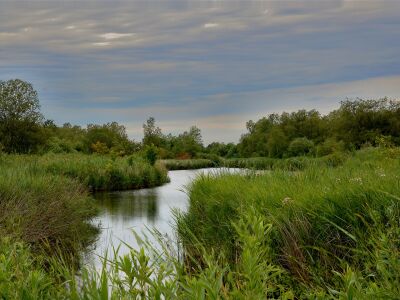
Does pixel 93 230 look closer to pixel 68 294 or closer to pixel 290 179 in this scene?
pixel 290 179

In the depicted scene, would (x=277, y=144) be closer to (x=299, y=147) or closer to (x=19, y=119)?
(x=299, y=147)

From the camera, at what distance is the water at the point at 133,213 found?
11.0 m

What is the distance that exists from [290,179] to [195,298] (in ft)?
22.1

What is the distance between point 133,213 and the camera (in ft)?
52.5

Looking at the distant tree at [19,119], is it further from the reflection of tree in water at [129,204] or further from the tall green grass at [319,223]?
the tall green grass at [319,223]

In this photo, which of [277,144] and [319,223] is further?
[277,144]

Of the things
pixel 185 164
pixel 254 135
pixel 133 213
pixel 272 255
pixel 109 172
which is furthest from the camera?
pixel 254 135

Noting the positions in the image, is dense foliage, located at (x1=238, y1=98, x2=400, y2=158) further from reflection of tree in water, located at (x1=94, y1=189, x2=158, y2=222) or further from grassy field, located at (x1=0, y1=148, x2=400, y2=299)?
grassy field, located at (x1=0, y1=148, x2=400, y2=299)

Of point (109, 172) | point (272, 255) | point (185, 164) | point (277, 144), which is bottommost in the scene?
point (272, 255)

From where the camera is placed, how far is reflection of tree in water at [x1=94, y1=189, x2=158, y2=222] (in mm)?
15609

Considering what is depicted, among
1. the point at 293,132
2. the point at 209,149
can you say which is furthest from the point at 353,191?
the point at 209,149

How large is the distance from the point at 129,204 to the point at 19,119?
26.8 meters

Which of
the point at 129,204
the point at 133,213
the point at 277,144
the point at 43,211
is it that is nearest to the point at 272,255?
the point at 43,211

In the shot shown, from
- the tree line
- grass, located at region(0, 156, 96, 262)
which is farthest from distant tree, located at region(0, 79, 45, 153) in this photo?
grass, located at region(0, 156, 96, 262)
